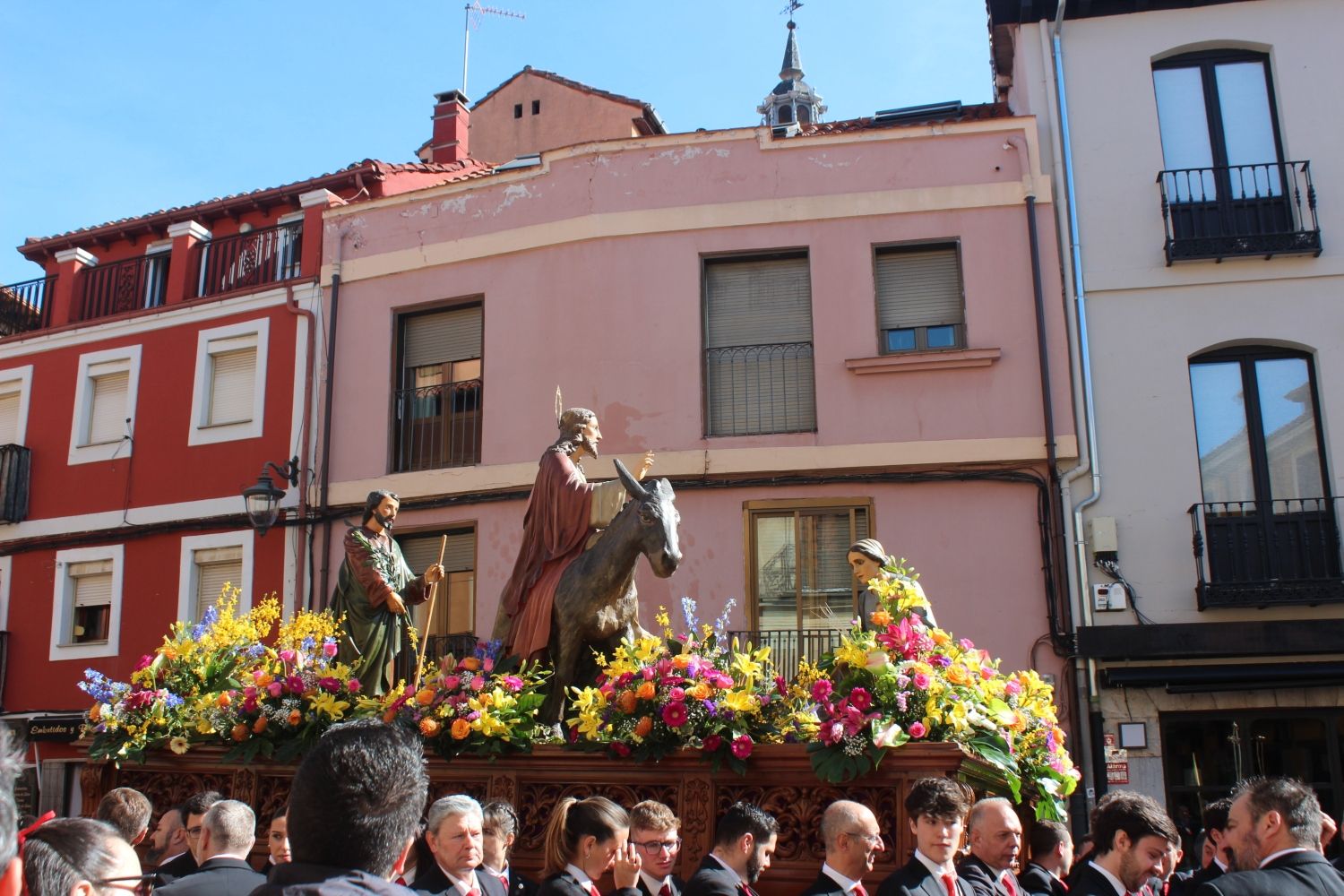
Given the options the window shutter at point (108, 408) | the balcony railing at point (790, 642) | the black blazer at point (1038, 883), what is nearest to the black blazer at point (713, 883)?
the black blazer at point (1038, 883)

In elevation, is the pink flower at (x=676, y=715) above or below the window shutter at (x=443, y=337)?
Result: below

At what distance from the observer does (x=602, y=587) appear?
8.05m

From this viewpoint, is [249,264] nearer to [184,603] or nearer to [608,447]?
[184,603]

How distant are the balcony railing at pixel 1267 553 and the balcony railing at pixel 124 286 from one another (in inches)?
580

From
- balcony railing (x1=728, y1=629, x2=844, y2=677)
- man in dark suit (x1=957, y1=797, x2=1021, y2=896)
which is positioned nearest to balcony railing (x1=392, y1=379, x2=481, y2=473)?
balcony railing (x1=728, y1=629, x2=844, y2=677)

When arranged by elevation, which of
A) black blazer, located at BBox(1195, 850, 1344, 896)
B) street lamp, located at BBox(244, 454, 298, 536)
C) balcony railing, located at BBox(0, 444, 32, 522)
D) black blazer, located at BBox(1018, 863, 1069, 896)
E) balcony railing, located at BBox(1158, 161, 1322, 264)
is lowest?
black blazer, located at BBox(1018, 863, 1069, 896)

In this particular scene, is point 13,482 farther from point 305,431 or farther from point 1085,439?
point 1085,439

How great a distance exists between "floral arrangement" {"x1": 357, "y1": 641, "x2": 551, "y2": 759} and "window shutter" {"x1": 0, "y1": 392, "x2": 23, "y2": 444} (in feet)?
46.1

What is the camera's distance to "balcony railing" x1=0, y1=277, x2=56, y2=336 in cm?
2055

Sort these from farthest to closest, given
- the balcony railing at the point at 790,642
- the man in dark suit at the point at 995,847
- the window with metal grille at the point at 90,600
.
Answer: the window with metal grille at the point at 90,600, the balcony railing at the point at 790,642, the man in dark suit at the point at 995,847

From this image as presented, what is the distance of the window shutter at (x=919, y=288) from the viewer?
15.1 m

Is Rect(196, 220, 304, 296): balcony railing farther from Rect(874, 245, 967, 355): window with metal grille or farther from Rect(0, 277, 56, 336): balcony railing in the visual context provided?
Rect(874, 245, 967, 355): window with metal grille

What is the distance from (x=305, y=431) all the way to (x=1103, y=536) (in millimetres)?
9661

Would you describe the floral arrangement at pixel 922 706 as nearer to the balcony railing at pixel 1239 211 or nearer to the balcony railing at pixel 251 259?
the balcony railing at pixel 1239 211
